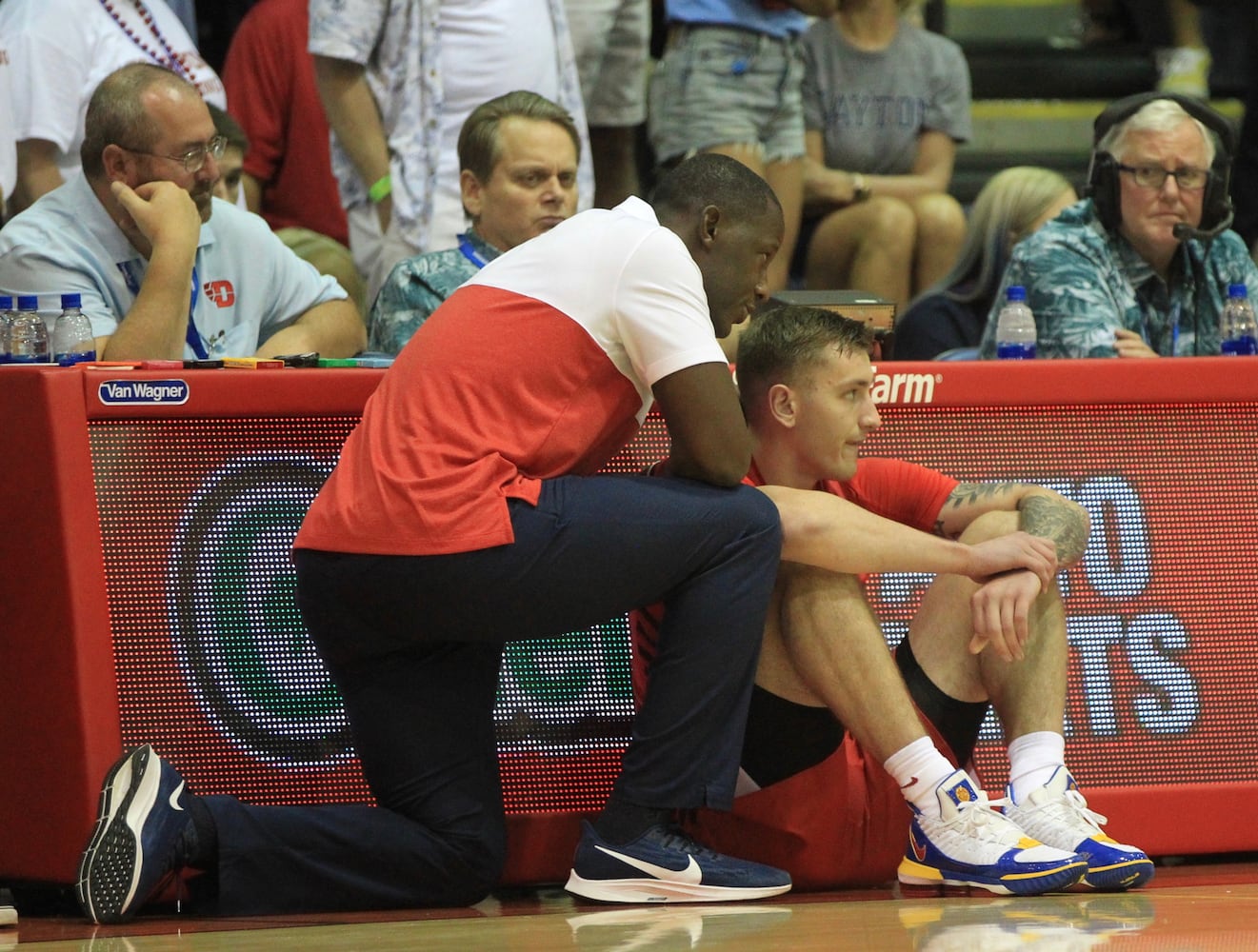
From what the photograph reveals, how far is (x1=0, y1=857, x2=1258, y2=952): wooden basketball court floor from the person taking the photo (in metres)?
2.79

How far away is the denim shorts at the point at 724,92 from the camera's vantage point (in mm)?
6031

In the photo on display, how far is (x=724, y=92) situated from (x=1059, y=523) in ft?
9.91

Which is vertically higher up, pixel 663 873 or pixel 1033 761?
pixel 1033 761

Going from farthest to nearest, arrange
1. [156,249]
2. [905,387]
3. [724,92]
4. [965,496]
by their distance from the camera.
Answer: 1. [724,92]
2. [156,249]
3. [905,387]
4. [965,496]

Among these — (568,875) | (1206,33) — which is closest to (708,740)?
(568,875)

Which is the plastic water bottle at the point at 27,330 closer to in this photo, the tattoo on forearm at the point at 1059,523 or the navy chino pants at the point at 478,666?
the navy chino pants at the point at 478,666

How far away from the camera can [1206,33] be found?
314 inches

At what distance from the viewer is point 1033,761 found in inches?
130

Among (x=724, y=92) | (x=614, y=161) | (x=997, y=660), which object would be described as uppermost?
(x=724, y=92)

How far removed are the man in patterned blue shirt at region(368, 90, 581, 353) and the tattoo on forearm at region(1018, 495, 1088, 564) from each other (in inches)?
63.0

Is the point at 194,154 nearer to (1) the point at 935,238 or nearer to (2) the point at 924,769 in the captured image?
(2) the point at 924,769

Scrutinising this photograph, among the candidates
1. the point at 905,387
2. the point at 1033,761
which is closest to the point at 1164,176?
the point at 905,387

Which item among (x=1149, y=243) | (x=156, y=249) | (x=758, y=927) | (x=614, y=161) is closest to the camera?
(x=758, y=927)

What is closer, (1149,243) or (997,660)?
(997,660)
